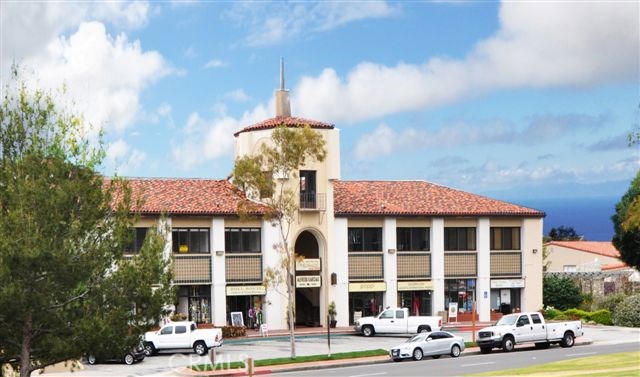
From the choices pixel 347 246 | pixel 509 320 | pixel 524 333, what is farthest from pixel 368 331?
pixel 524 333

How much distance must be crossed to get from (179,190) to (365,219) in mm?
11506

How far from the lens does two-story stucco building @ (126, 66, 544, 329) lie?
6138 cm

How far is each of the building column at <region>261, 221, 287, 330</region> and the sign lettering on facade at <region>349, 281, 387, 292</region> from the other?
458 cm

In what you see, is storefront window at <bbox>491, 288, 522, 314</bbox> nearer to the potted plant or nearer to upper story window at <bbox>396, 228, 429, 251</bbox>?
upper story window at <bbox>396, 228, 429, 251</bbox>

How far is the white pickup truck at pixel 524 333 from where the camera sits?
51.0m

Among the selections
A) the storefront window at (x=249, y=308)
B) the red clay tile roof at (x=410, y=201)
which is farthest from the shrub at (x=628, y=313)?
the storefront window at (x=249, y=308)

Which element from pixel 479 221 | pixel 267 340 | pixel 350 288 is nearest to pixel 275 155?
pixel 267 340

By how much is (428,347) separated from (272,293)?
16.3m

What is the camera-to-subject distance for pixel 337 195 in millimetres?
67938

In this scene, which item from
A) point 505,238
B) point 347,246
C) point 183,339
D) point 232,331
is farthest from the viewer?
point 505,238

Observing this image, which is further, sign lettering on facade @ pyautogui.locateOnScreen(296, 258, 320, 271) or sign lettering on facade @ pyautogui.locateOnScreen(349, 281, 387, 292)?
sign lettering on facade @ pyautogui.locateOnScreen(349, 281, 387, 292)

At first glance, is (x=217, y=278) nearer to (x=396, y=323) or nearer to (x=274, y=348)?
(x=274, y=348)

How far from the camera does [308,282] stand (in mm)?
64312

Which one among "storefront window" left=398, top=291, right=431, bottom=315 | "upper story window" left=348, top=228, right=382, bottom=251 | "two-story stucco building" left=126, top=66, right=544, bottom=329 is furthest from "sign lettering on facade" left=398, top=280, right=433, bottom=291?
"upper story window" left=348, top=228, right=382, bottom=251
